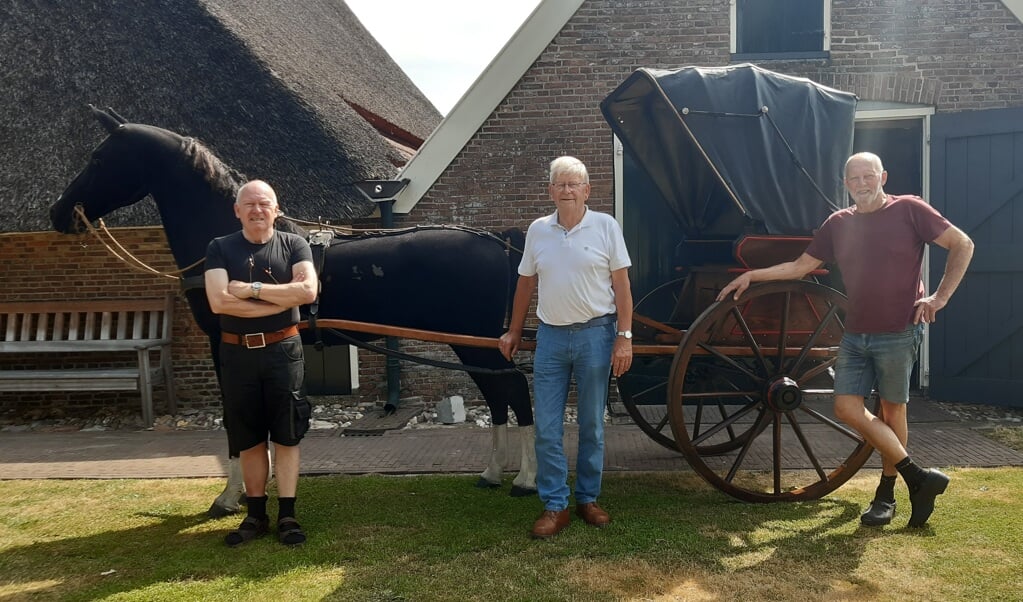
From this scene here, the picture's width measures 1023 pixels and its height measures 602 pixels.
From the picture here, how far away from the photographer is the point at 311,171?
23.7 ft

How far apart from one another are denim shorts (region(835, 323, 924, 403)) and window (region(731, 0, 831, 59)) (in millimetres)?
4293

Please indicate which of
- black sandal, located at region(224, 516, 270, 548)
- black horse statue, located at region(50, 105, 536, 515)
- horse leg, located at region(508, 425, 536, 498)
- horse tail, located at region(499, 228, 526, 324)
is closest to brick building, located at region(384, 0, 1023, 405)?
horse tail, located at region(499, 228, 526, 324)

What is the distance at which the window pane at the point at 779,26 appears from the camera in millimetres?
6941

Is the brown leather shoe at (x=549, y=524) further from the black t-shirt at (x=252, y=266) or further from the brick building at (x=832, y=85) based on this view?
the brick building at (x=832, y=85)

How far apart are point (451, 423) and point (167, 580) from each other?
365 centimetres

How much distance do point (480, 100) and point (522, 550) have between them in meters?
4.94

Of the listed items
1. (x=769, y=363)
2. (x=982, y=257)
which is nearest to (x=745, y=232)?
(x=769, y=363)

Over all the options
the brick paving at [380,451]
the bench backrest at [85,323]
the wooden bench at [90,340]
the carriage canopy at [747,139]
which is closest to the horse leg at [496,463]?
the brick paving at [380,451]

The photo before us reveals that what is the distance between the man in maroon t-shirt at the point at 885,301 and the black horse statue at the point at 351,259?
6.16 ft

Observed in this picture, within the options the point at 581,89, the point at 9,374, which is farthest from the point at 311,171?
the point at 9,374

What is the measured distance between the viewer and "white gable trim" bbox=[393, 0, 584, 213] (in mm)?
6977

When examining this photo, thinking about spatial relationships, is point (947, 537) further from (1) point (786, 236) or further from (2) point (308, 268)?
(2) point (308, 268)

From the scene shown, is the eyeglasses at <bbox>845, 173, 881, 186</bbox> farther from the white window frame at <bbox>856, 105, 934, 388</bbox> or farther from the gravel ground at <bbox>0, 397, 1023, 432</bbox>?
the white window frame at <bbox>856, 105, 934, 388</bbox>

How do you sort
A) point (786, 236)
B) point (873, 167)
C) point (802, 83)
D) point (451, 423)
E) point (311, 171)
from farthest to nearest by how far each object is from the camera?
point (311, 171), point (451, 423), point (802, 83), point (786, 236), point (873, 167)
